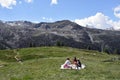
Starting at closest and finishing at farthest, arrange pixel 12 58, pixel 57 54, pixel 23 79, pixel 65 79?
pixel 65 79 < pixel 23 79 < pixel 12 58 < pixel 57 54

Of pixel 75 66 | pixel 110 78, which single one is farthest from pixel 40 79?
pixel 75 66

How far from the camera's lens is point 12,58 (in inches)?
4058

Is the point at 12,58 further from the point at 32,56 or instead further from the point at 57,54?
the point at 57,54

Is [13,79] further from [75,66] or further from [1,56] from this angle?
[1,56]

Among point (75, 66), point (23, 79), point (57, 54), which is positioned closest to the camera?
point (23, 79)

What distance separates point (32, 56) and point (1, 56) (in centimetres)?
1221

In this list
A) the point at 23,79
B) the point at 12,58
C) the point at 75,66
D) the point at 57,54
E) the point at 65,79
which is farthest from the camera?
the point at 57,54

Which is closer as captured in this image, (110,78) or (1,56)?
(110,78)

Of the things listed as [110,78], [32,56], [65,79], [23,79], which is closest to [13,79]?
[23,79]

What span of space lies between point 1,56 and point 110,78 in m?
75.7

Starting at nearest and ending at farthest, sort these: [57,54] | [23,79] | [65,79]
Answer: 1. [65,79]
2. [23,79]
3. [57,54]

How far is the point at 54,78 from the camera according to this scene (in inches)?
1444

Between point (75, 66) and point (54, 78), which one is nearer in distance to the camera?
point (54, 78)

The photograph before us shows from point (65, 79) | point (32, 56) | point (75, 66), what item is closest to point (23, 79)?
point (65, 79)
